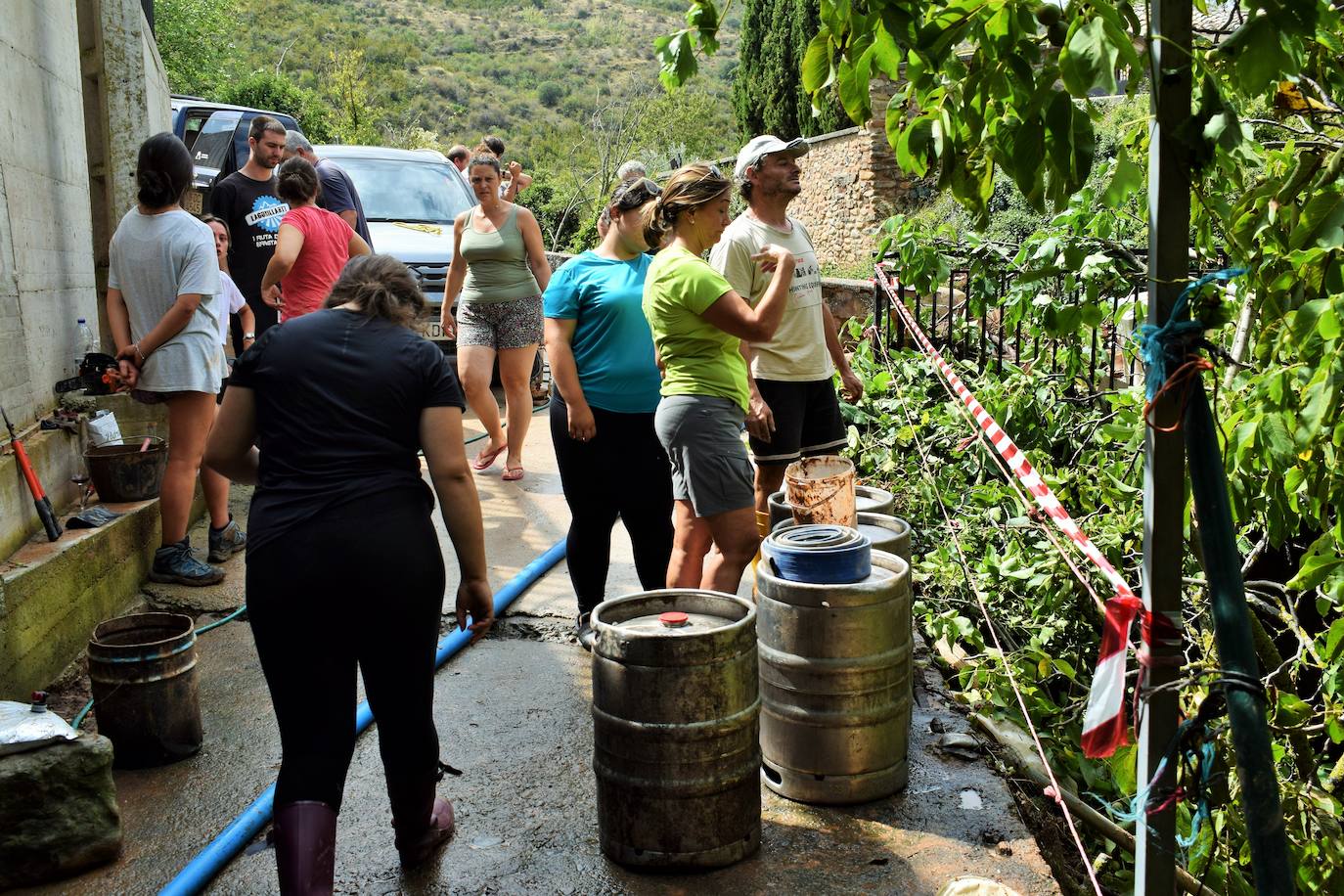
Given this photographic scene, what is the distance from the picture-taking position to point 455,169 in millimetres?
12633

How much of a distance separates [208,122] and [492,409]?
32.9ft

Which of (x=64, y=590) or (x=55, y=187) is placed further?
(x=55, y=187)

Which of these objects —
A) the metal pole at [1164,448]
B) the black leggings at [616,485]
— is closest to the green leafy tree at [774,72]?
the black leggings at [616,485]

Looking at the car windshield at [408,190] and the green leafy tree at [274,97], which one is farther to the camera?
the green leafy tree at [274,97]

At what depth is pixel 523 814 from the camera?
148 inches

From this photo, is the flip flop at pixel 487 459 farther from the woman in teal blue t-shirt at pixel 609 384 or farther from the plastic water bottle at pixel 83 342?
the woman in teal blue t-shirt at pixel 609 384

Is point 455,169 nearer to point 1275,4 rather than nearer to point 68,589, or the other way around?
point 68,589

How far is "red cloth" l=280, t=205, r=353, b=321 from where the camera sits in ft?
20.8

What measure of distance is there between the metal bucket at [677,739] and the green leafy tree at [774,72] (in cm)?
2287

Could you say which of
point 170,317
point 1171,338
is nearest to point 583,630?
point 170,317

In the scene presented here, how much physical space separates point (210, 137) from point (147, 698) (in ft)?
42.0

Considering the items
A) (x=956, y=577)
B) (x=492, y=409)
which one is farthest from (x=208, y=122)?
(x=956, y=577)

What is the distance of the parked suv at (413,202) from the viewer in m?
10.8

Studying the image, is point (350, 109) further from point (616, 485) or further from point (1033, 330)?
point (616, 485)
